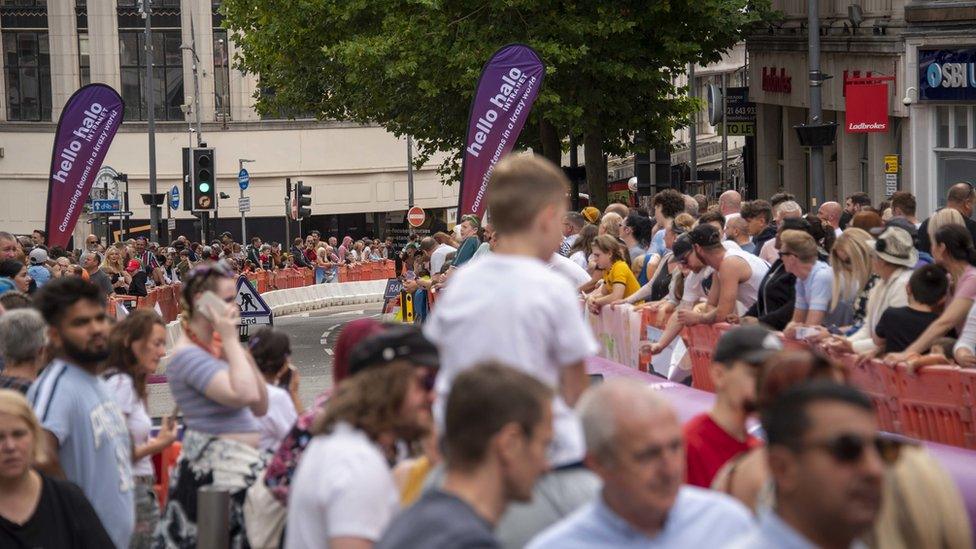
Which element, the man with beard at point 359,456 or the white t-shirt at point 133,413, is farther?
the white t-shirt at point 133,413

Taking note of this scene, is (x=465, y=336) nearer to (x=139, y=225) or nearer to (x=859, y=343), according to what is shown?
(x=859, y=343)

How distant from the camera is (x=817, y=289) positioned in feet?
37.6

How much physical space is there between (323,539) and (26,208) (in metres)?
72.5

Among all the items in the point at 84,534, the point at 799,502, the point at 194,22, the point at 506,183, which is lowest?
the point at 84,534

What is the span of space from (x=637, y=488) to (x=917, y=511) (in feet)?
2.16

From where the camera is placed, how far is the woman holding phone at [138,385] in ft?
27.4

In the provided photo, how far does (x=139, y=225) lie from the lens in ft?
243

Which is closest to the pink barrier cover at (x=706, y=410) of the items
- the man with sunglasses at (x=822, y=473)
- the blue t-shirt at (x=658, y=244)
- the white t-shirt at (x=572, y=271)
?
the white t-shirt at (x=572, y=271)

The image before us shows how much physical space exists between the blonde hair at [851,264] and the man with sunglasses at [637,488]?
6.62 meters

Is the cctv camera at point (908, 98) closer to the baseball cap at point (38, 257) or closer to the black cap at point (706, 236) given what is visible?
the baseball cap at point (38, 257)

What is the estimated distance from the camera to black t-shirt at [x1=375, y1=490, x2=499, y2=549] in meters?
4.16

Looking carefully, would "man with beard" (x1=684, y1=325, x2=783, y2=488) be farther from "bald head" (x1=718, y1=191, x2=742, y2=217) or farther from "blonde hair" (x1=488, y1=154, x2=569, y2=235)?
"bald head" (x1=718, y1=191, x2=742, y2=217)

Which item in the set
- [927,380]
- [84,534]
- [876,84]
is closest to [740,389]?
[84,534]

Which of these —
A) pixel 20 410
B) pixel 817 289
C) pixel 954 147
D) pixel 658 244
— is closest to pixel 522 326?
pixel 20 410
